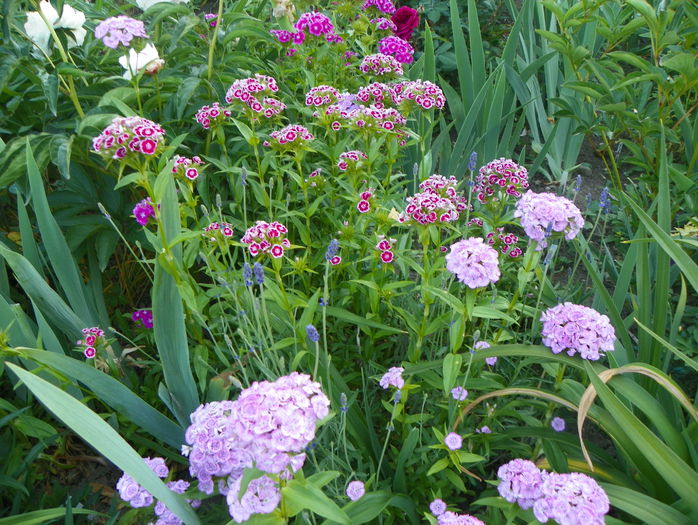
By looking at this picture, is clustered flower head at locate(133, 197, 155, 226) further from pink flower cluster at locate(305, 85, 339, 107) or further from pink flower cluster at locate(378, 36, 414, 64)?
pink flower cluster at locate(378, 36, 414, 64)

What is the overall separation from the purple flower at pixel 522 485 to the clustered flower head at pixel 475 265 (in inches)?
14.8

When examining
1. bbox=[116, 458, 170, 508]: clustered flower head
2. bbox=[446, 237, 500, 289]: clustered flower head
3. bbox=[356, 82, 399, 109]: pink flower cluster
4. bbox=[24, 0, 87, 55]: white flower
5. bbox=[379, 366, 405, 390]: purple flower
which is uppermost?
bbox=[24, 0, 87, 55]: white flower

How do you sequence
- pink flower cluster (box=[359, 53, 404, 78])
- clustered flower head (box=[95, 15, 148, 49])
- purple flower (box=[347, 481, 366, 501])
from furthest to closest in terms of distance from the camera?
pink flower cluster (box=[359, 53, 404, 78])
clustered flower head (box=[95, 15, 148, 49])
purple flower (box=[347, 481, 366, 501])

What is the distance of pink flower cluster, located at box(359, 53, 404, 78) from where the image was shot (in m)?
2.19

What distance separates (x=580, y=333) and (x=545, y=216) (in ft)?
0.90

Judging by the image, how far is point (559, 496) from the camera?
0.96 m

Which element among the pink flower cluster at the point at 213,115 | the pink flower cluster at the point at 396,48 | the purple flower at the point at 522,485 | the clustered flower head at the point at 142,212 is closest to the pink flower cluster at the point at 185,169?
the clustered flower head at the point at 142,212

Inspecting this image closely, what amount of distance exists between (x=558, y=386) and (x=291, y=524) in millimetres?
711

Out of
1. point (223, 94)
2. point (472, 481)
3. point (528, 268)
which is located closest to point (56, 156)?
point (223, 94)

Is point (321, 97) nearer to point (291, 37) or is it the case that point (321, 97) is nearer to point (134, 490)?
point (291, 37)

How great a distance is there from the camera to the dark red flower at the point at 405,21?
275 centimetres

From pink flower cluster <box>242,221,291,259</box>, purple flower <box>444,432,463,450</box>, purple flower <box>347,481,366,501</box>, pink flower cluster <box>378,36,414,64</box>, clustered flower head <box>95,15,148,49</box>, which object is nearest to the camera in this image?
purple flower <box>347,481,366,501</box>

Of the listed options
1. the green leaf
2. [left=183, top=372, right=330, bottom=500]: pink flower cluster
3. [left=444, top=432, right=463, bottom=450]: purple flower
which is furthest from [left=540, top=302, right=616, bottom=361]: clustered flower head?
the green leaf

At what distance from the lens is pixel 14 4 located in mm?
1560
